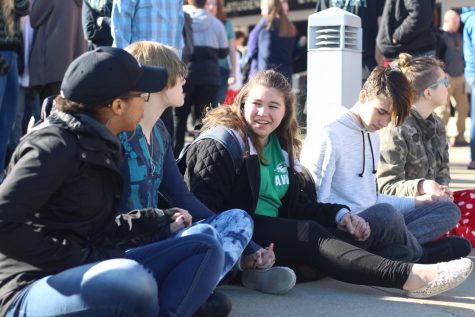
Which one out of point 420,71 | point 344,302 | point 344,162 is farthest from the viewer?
point 420,71

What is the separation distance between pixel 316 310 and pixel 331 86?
335 centimetres

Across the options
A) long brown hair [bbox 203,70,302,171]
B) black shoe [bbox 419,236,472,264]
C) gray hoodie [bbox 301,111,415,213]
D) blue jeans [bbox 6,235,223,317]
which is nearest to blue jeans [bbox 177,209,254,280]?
long brown hair [bbox 203,70,302,171]

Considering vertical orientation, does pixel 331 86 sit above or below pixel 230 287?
above

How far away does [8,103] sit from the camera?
706 centimetres

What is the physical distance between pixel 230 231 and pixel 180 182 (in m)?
0.40

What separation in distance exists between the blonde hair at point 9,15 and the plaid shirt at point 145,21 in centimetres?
90

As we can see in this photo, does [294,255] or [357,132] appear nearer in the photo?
[294,255]

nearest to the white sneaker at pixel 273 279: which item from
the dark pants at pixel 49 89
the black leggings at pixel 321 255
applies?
the black leggings at pixel 321 255

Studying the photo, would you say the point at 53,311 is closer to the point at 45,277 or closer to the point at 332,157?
the point at 45,277

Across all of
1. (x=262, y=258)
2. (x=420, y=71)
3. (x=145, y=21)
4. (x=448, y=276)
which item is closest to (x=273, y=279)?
(x=262, y=258)

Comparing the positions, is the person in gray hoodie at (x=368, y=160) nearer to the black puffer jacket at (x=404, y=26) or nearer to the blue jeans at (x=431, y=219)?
the blue jeans at (x=431, y=219)

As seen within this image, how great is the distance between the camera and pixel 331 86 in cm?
729

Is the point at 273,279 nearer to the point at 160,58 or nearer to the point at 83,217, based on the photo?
the point at 160,58

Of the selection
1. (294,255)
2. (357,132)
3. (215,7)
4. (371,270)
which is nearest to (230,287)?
(294,255)
